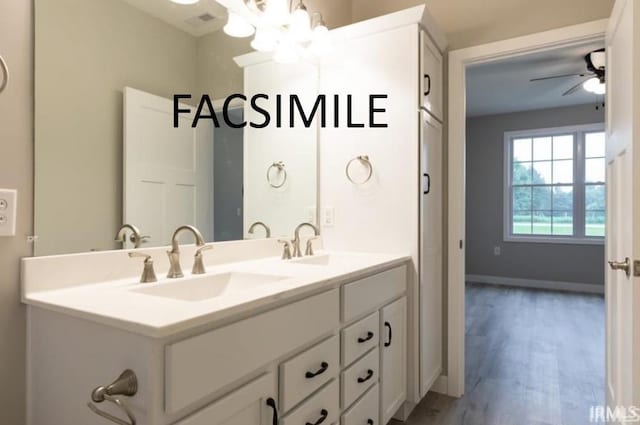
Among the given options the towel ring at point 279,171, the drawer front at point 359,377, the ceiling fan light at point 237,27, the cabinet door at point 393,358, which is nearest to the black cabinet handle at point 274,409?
the drawer front at point 359,377

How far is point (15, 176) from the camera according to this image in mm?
1017

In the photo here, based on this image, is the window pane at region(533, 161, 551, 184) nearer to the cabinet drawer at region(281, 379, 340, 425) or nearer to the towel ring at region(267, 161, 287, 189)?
the towel ring at region(267, 161, 287, 189)

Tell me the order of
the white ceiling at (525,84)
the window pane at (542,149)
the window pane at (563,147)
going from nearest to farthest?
the white ceiling at (525,84)
the window pane at (563,147)
the window pane at (542,149)

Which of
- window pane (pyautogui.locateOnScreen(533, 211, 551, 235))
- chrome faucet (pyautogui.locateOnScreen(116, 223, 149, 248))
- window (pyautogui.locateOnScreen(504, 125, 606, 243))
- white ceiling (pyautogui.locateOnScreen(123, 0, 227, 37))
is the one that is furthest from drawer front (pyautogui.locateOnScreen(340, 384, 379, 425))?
window pane (pyautogui.locateOnScreen(533, 211, 551, 235))

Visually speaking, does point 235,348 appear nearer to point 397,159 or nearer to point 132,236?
point 132,236

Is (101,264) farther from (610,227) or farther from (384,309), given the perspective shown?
(610,227)

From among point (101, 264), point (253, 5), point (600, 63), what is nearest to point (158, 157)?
point (101, 264)

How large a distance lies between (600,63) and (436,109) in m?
2.13

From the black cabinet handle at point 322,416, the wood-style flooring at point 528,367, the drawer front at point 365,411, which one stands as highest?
the black cabinet handle at point 322,416

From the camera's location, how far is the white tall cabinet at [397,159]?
1.97 metres

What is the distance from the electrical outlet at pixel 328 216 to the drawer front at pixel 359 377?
79 cm

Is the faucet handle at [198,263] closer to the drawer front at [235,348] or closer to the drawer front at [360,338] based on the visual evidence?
the drawer front at [235,348]

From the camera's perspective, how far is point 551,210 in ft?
18.4

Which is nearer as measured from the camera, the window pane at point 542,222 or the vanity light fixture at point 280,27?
the vanity light fixture at point 280,27
